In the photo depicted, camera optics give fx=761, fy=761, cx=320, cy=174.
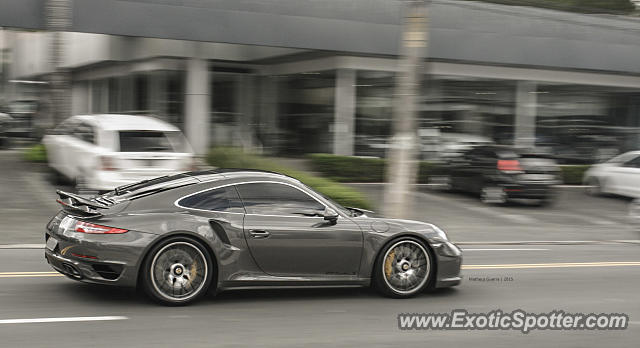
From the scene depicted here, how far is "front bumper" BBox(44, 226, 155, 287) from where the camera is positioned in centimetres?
680

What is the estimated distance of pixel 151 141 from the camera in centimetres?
1456

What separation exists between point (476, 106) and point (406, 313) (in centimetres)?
1855

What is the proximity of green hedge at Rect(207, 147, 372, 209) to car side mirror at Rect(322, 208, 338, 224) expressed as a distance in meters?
6.97

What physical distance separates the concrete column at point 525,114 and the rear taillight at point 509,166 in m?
7.62

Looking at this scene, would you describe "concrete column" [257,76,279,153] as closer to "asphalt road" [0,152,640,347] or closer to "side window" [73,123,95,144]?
"side window" [73,123,95,144]

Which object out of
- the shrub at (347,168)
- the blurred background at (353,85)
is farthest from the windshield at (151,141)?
the shrub at (347,168)

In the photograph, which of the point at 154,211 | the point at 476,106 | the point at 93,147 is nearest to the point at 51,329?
the point at 154,211

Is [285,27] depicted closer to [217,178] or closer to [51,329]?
[217,178]

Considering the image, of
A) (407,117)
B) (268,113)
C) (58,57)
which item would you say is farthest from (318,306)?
(268,113)

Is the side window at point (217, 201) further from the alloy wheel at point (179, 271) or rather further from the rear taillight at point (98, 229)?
the rear taillight at point (98, 229)

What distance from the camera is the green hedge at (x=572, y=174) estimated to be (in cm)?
2381

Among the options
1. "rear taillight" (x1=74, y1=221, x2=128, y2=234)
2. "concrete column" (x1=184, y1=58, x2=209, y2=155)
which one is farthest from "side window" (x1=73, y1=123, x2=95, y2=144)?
"rear taillight" (x1=74, y1=221, x2=128, y2=234)

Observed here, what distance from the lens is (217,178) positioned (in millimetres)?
7641

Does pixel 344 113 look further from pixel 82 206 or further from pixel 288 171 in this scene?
pixel 82 206
